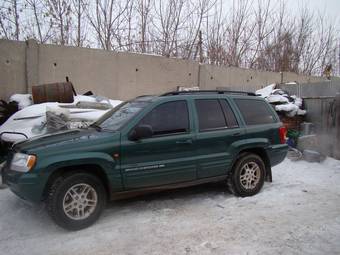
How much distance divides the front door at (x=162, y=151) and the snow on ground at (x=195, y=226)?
1.76 feet

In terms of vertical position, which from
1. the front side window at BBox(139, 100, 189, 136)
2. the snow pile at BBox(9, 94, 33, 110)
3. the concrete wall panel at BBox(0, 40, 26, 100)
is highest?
the concrete wall panel at BBox(0, 40, 26, 100)

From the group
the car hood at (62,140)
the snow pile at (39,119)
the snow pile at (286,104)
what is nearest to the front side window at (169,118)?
the car hood at (62,140)

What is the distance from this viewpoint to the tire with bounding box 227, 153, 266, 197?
559cm

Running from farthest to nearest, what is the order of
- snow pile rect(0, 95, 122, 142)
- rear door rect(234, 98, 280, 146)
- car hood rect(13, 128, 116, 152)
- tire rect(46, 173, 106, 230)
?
snow pile rect(0, 95, 122, 142), rear door rect(234, 98, 280, 146), car hood rect(13, 128, 116, 152), tire rect(46, 173, 106, 230)

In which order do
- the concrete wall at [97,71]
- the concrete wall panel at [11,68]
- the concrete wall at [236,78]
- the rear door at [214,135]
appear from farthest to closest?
the concrete wall at [236,78], the concrete wall at [97,71], the concrete wall panel at [11,68], the rear door at [214,135]

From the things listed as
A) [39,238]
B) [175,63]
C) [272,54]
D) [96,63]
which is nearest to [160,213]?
[39,238]

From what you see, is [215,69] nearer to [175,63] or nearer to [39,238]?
[175,63]

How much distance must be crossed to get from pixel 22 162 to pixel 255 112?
3761 mm

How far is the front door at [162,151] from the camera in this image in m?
4.63

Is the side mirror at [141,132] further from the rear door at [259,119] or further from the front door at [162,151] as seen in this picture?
the rear door at [259,119]

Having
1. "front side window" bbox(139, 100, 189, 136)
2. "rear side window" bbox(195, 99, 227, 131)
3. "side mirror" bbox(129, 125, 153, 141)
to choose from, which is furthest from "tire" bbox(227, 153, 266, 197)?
"side mirror" bbox(129, 125, 153, 141)

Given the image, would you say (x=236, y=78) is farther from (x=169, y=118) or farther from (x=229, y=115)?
(x=169, y=118)

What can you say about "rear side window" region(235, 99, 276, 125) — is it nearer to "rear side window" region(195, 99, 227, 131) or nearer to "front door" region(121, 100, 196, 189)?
"rear side window" region(195, 99, 227, 131)

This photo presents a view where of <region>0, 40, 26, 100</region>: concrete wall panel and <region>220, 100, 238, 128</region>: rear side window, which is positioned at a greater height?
<region>0, 40, 26, 100</region>: concrete wall panel
